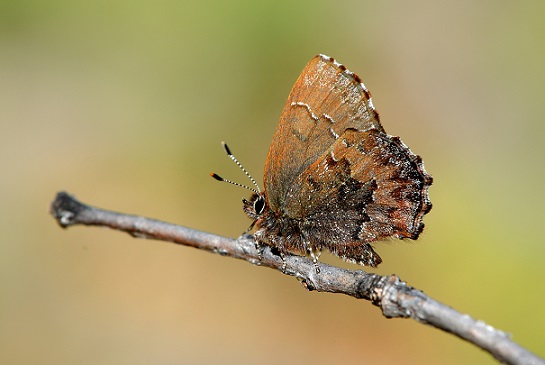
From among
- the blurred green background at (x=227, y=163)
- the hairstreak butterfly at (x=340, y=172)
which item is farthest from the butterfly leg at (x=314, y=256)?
the blurred green background at (x=227, y=163)

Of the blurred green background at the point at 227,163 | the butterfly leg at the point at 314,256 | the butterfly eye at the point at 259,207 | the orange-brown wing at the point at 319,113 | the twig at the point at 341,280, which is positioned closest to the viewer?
the twig at the point at 341,280

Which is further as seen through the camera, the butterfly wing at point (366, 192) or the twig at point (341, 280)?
the butterfly wing at point (366, 192)

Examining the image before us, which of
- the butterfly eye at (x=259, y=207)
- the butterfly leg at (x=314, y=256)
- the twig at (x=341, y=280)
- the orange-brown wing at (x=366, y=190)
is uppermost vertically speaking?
the orange-brown wing at (x=366, y=190)

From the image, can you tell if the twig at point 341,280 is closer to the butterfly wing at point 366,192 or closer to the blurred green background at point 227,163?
the butterfly wing at point 366,192

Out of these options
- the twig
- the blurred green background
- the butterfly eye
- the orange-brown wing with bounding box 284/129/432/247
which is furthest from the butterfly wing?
the blurred green background

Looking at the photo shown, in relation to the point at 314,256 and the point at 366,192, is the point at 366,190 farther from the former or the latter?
the point at 314,256

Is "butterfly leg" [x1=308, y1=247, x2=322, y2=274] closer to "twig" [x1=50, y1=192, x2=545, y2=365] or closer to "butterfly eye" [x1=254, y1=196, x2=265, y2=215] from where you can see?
"twig" [x1=50, y1=192, x2=545, y2=365]
